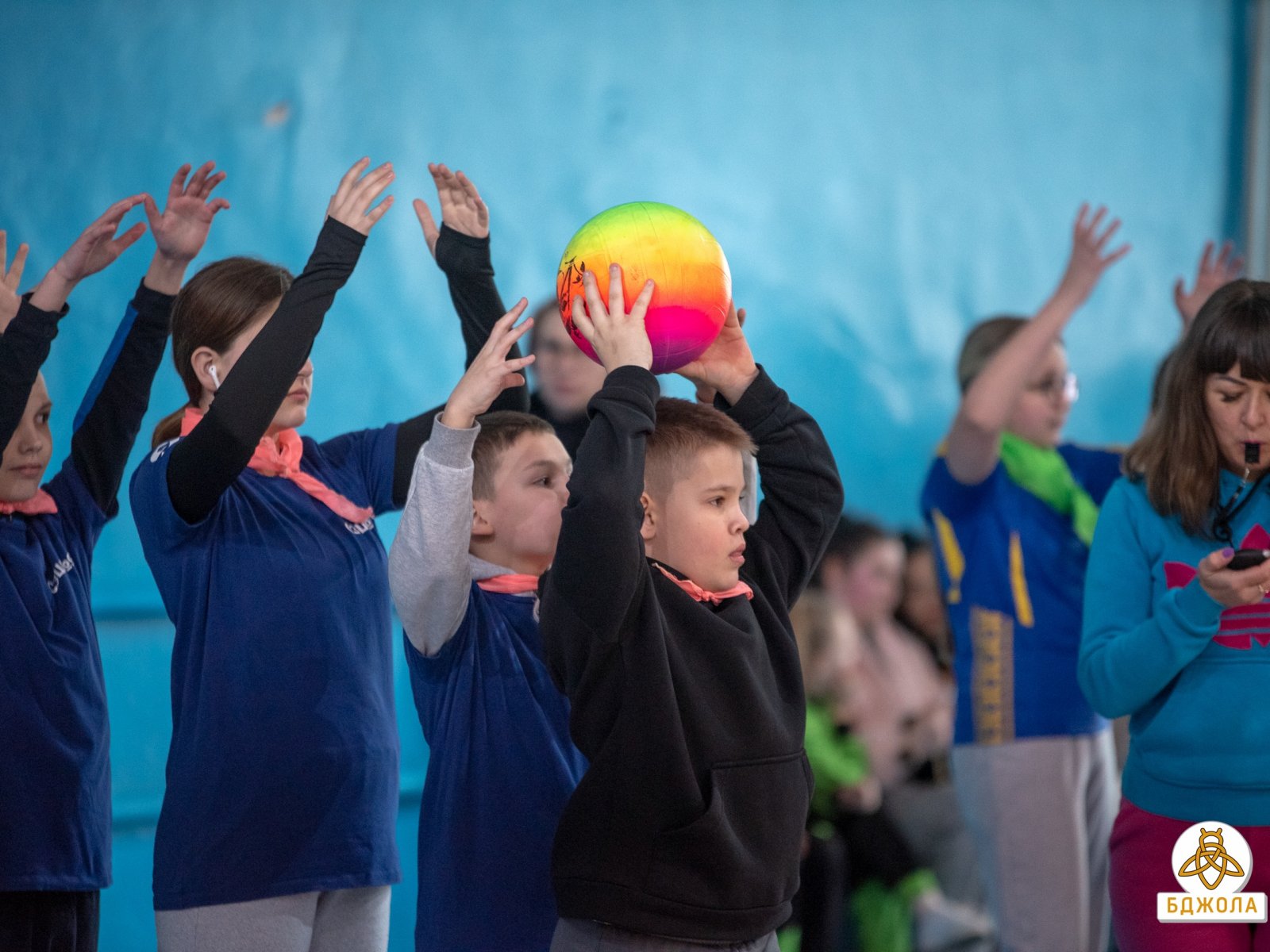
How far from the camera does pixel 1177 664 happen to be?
2.26m

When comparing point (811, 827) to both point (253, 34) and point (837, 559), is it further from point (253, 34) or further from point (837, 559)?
point (253, 34)

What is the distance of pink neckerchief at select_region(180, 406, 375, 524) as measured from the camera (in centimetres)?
244

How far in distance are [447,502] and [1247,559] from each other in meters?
1.33

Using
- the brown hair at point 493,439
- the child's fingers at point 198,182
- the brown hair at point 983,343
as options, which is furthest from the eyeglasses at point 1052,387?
the child's fingers at point 198,182

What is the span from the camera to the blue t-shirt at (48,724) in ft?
7.80

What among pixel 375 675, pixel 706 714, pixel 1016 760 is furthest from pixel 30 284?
pixel 1016 760

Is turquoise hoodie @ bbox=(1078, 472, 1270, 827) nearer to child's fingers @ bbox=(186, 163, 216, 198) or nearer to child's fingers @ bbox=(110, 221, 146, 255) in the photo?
child's fingers @ bbox=(186, 163, 216, 198)

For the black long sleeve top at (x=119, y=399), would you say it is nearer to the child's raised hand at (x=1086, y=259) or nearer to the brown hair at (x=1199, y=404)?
the brown hair at (x=1199, y=404)

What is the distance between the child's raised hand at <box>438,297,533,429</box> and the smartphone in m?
1.22

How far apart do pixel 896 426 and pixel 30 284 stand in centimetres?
312

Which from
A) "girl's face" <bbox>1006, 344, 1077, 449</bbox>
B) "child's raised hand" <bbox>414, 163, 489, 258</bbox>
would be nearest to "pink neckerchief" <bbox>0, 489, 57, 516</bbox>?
"child's raised hand" <bbox>414, 163, 489, 258</bbox>

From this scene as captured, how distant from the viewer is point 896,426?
5129 mm

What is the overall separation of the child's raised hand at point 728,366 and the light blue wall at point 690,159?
7.25 ft

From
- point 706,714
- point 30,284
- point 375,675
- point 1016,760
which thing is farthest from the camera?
point 30,284
